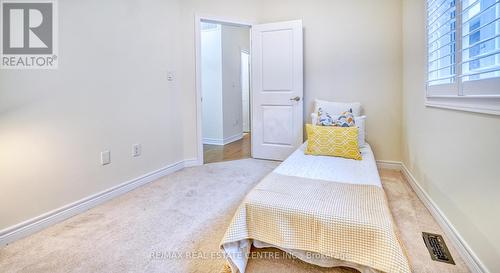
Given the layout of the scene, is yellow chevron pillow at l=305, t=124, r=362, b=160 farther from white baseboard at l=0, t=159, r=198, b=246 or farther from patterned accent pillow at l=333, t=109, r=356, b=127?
white baseboard at l=0, t=159, r=198, b=246

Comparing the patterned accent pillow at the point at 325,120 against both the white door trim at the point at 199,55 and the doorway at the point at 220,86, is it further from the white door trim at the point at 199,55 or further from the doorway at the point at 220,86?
the doorway at the point at 220,86

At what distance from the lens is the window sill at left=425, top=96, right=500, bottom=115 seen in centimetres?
118

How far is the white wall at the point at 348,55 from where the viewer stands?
3.12m

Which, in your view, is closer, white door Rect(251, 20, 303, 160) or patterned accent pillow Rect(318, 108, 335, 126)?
patterned accent pillow Rect(318, 108, 335, 126)

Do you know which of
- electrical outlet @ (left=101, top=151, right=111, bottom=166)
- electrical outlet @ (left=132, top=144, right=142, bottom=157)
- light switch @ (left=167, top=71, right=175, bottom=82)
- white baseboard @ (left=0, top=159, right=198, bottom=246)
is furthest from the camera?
light switch @ (left=167, top=71, right=175, bottom=82)

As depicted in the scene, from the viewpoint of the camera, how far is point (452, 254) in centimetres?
149

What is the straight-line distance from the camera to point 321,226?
1.28m

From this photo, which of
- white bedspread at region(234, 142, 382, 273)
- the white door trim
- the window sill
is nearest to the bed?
white bedspread at region(234, 142, 382, 273)

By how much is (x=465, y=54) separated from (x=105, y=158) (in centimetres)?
276

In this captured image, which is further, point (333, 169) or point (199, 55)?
point (199, 55)

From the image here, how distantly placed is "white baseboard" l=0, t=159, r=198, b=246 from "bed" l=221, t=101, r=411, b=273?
142 centimetres

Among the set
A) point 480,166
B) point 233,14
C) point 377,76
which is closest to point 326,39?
point 377,76

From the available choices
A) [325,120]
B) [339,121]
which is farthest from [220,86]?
[339,121]

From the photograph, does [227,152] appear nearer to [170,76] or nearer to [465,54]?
[170,76]
